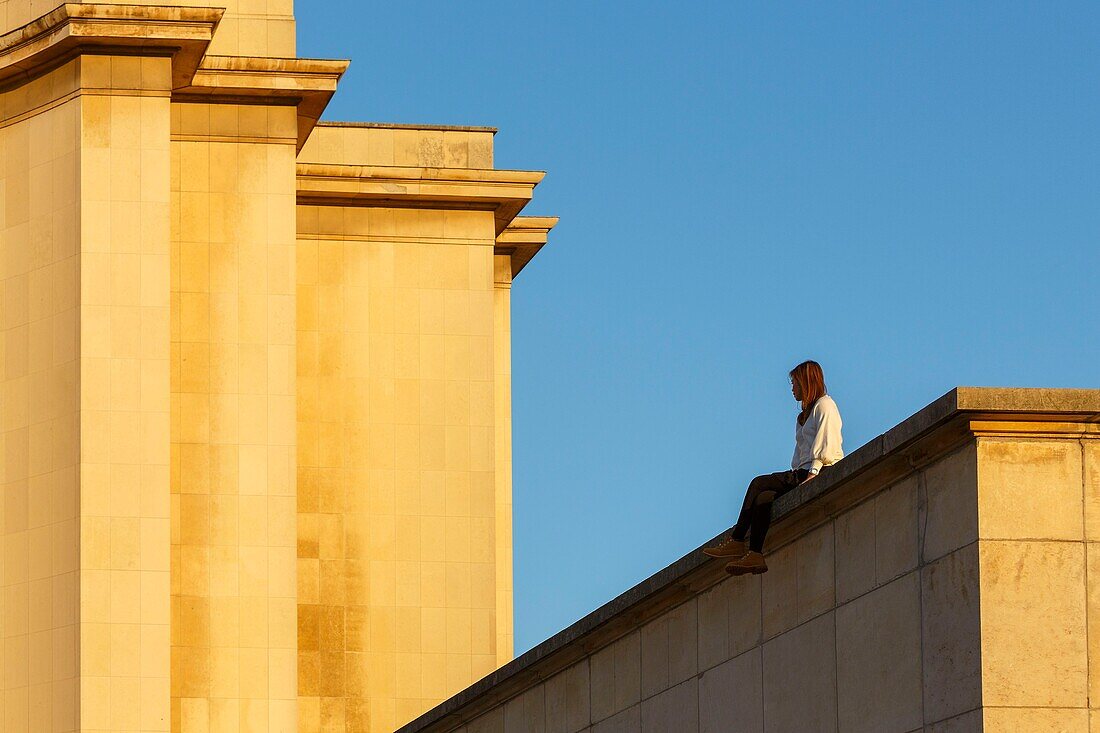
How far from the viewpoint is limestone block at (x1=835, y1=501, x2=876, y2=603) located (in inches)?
632

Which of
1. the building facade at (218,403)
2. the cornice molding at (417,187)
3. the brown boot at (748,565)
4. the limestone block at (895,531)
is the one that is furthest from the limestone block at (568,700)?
the cornice molding at (417,187)

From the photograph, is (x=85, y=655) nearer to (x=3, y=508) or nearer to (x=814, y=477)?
(x=3, y=508)

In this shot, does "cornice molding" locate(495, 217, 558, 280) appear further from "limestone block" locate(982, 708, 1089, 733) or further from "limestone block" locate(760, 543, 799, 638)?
"limestone block" locate(982, 708, 1089, 733)

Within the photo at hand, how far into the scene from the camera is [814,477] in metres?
17.0

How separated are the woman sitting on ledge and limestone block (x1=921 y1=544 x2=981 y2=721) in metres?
2.24

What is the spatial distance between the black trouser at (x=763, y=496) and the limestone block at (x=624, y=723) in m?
4.13

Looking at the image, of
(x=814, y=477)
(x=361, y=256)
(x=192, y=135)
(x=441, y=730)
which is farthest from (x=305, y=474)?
(x=814, y=477)

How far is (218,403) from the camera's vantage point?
36281 mm

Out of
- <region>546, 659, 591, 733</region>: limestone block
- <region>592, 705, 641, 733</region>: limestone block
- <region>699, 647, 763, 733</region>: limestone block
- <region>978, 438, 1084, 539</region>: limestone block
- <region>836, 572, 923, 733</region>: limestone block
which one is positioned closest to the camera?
<region>978, 438, 1084, 539</region>: limestone block

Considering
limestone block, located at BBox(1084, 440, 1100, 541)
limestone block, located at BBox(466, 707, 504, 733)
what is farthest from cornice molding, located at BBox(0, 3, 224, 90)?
limestone block, located at BBox(1084, 440, 1100, 541)

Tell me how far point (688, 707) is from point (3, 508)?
1795 cm

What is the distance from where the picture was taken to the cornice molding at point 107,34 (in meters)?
34.2

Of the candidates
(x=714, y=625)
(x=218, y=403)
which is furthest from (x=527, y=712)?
(x=218, y=403)

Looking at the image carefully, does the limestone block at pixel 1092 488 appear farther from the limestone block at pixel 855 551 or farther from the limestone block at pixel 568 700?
the limestone block at pixel 568 700
